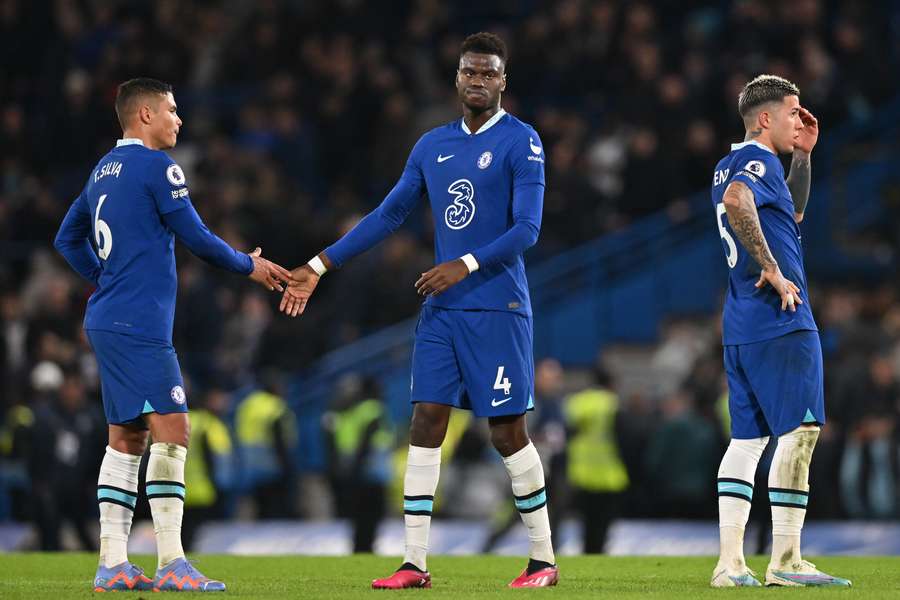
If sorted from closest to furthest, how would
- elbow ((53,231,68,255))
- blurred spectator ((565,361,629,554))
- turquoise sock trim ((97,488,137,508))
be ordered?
turquoise sock trim ((97,488,137,508))
elbow ((53,231,68,255))
blurred spectator ((565,361,629,554))

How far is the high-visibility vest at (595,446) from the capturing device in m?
15.0

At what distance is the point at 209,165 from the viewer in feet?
65.3

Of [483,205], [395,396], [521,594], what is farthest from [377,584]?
[395,396]

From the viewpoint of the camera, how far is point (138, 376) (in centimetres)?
768

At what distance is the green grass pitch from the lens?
24.4 ft

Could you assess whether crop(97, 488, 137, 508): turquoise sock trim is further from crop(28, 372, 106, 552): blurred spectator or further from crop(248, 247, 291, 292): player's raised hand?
crop(28, 372, 106, 552): blurred spectator

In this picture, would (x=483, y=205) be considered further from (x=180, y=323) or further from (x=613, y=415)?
(x=180, y=323)

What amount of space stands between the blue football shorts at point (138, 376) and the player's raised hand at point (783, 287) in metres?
2.94

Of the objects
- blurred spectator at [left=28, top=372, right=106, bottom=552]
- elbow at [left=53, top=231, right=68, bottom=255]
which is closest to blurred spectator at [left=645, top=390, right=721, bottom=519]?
blurred spectator at [left=28, top=372, right=106, bottom=552]

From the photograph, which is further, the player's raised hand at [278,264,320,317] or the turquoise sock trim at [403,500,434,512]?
the player's raised hand at [278,264,320,317]

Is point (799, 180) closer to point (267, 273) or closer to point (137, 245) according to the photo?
point (267, 273)

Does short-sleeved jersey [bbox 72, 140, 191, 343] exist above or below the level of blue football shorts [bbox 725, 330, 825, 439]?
above

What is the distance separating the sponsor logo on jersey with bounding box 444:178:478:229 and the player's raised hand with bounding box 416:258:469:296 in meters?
0.42

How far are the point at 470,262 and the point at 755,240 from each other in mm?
1402
